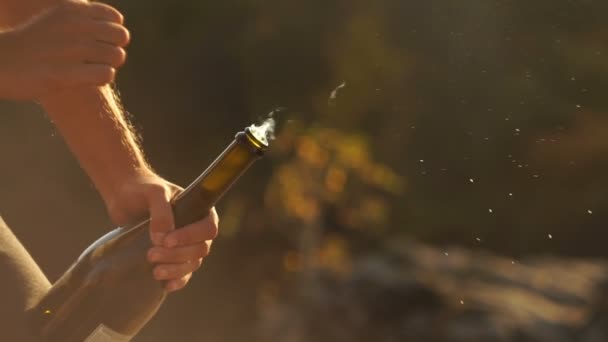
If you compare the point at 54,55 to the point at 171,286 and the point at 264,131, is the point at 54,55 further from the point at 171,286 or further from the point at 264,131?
the point at 171,286

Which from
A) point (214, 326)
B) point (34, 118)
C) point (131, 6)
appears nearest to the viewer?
point (34, 118)

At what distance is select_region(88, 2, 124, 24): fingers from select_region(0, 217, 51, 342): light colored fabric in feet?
1.44

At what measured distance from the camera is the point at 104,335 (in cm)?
178

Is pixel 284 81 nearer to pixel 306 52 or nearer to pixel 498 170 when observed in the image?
pixel 306 52

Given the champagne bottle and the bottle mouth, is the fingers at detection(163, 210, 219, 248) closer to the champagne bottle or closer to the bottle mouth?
the champagne bottle

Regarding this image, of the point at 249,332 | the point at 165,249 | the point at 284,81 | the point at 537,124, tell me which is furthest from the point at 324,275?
the point at 165,249

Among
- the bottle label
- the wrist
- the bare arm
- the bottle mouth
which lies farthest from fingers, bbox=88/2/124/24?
the bottle label

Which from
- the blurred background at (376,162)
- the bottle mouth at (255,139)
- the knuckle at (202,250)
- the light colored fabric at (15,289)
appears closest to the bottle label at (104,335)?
the light colored fabric at (15,289)

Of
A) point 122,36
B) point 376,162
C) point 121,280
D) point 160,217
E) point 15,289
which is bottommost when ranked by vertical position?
point 15,289

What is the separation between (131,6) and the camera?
716 cm

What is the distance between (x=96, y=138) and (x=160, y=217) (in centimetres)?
30

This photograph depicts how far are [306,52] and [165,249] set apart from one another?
20.0 ft

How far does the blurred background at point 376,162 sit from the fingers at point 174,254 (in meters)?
4.89

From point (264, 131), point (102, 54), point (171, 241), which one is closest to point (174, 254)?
point (171, 241)
